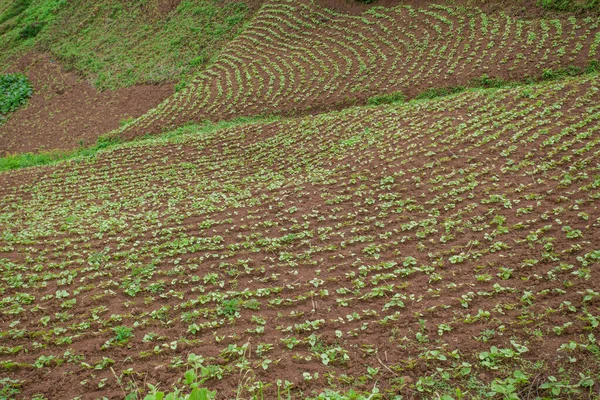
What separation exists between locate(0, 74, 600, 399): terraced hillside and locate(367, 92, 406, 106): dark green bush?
2.69m

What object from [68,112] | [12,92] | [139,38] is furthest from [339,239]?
[12,92]

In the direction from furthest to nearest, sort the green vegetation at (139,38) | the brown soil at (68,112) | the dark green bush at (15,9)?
the dark green bush at (15,9) < the green vegetation at (139,38) < the brown soil at (68,112)

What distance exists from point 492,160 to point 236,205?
636 centimetres

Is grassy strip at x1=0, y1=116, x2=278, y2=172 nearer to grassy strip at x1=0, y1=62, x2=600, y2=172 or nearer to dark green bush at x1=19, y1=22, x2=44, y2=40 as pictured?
grassy strip at x1=0, y1=62, x2=600, y2=172

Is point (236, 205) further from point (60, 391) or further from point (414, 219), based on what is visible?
point (60, 391)

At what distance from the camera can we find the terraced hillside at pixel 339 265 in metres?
5.35

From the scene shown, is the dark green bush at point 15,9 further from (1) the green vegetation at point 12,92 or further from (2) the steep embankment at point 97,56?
(1) the green vegetation at point 12,92

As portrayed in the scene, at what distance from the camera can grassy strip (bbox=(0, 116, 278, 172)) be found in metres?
15.8

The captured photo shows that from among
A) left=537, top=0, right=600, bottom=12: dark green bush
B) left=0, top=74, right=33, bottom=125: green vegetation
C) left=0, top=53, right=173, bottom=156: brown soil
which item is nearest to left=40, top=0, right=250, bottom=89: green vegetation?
left=0, top=53, right=173, bottom=156: brown soil

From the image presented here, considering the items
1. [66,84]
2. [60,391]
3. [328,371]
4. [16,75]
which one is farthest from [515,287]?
[16,75]

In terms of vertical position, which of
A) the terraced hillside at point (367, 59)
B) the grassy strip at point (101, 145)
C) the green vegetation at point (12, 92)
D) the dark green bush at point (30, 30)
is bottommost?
the grassy strip at point (101, 145)

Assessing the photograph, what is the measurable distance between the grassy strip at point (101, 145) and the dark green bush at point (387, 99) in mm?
3889

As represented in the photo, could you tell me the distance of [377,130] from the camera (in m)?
12.4

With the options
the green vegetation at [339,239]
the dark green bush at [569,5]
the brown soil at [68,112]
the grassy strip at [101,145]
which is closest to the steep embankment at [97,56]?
the brown soil at [68,112]
